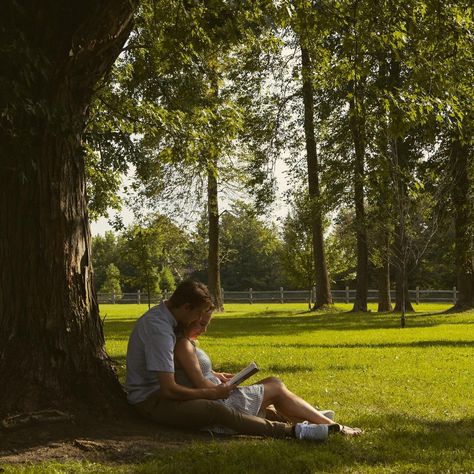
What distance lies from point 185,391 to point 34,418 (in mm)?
1226

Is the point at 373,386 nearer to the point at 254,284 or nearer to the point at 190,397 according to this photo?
the point at 190,397

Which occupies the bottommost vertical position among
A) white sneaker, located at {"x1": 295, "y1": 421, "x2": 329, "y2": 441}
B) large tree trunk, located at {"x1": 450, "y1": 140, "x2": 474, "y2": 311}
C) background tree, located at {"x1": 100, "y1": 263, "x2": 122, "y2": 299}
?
white sneaker, located at {"x1": 295, "y1": 421, "x2": 329, "y2": 441}

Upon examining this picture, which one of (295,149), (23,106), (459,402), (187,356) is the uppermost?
(295,149)

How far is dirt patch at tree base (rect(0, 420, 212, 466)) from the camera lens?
547cm

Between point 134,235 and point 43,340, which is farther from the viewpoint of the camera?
point 134,235

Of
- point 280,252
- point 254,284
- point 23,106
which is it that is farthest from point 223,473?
point 254,284

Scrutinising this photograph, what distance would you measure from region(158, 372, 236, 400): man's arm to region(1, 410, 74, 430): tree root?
2.73ft

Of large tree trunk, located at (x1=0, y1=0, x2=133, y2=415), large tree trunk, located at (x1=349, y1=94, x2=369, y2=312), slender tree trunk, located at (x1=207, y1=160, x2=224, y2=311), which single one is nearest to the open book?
large tree trunk, located at (x1=0, y1=0, x2=133, y2=415)

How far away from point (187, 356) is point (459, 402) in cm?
418

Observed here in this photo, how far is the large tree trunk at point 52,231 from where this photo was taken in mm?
6172

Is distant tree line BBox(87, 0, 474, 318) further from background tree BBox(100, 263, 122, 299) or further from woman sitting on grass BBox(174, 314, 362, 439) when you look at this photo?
background tree BBox(100, 263, 122, 299)

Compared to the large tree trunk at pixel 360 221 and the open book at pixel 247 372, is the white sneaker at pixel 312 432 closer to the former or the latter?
the open book at pixel 247 372

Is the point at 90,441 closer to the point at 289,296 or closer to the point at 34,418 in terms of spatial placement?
the point at 34,418

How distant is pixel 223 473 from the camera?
16.8 feet
